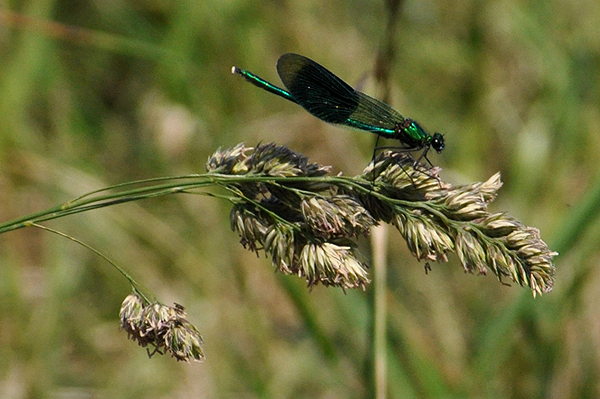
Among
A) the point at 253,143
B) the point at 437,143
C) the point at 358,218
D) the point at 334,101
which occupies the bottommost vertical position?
the point at 358,218

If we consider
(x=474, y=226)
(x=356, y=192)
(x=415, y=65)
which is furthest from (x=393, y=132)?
(x=415, y=65)

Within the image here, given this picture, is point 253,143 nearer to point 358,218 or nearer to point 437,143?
point 437,143

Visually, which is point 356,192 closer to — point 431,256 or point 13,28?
point 431,256

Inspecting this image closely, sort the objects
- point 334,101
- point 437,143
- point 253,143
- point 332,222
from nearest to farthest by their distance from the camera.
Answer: point 332,222 < point 334,101 < point 437,143 < point 253,143

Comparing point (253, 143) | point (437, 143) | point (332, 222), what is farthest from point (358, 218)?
point (253, 143)

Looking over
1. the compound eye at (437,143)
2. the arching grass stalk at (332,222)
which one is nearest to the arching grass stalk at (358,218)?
the arching grass stalk at (332,222)
